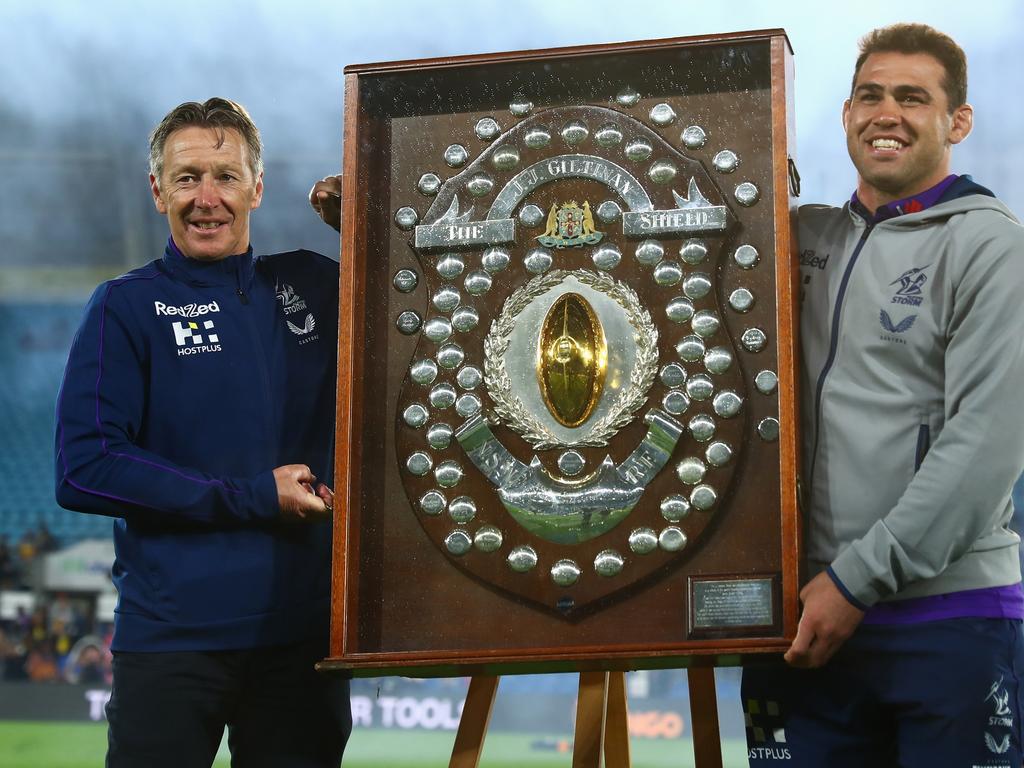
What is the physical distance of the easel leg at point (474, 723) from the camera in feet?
6.18

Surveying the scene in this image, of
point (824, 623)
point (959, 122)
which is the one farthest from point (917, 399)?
point (959, 122)

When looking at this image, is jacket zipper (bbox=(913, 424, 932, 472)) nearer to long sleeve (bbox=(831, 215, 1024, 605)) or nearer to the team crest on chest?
long sleeve (bbox=(831, 215, 1024, 605))

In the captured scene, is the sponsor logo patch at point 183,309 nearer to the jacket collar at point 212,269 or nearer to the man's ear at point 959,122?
the jacket collar at point 212,269

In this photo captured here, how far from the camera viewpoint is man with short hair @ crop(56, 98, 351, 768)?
5.74 feet

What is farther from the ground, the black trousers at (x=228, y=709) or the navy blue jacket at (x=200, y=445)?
the navy blue jacket at (x=200, y=445)

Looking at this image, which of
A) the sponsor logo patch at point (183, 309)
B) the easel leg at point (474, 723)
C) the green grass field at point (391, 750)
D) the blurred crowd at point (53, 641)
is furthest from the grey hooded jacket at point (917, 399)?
the blurred crowd at point (53, 641)

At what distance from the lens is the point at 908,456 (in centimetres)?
157

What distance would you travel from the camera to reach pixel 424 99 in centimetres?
182

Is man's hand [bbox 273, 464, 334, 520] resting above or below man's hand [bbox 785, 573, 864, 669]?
above

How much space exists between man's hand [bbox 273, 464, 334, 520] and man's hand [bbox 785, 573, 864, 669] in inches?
25.8

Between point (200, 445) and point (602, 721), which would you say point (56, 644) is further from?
point (602, 721)

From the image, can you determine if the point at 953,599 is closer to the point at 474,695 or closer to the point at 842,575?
the point at 842,575

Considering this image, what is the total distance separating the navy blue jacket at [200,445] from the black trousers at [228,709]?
3 centimetres

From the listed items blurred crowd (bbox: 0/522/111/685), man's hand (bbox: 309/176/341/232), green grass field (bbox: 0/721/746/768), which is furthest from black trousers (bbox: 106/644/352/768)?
blurred crowd (bbox: 0/522/111/685)
